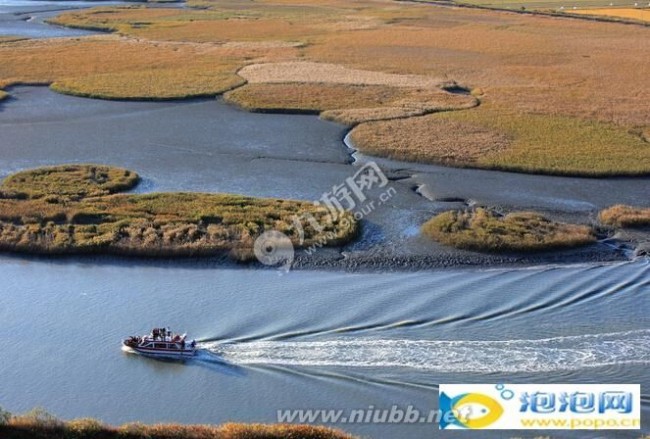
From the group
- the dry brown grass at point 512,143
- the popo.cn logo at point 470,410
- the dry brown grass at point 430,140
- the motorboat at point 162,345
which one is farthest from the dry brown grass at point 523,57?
the motorboat at point 162,345

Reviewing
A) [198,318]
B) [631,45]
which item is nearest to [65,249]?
[198,318]

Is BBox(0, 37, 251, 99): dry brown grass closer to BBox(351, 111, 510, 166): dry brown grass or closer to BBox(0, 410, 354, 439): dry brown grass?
BBox(351, 111, 510, 166): dry brown grass

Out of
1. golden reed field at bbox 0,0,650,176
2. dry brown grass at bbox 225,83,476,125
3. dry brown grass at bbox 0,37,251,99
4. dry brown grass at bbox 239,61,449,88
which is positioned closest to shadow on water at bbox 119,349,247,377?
golden reed field at bbox 0,0,650,176

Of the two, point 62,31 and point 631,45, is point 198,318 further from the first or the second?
point 62,31

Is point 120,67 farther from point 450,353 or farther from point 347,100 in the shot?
point 450,353

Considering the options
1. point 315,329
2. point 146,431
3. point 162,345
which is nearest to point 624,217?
point 315,329
